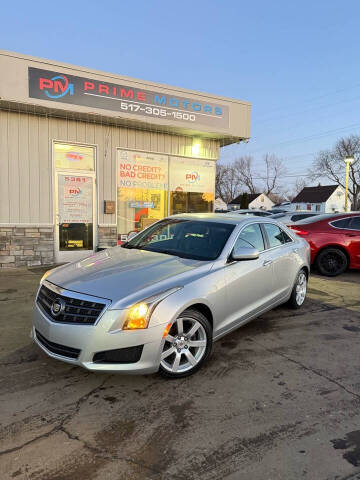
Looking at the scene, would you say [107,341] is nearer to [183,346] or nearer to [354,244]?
[183,346]

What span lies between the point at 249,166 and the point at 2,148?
80183 millimetres

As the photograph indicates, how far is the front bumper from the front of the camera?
2898mm

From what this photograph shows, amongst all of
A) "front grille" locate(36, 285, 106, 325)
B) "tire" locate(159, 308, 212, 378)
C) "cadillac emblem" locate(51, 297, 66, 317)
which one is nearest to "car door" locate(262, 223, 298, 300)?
"tire" locate(159, 308, 212, 378)

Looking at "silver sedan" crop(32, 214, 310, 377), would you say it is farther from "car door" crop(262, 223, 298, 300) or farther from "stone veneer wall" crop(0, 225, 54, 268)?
"stone veneer wall" crop(0, 225, 54, 268)

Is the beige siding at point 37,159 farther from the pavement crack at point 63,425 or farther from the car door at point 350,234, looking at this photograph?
the pavement crack at point 63,425

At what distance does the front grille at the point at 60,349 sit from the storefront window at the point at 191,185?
769 centimetres

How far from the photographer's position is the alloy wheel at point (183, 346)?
324 cm

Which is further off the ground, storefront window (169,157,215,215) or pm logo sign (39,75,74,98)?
pm logo sign (39,75,74,98)

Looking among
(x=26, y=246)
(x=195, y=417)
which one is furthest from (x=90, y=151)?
(x=195, y=417)

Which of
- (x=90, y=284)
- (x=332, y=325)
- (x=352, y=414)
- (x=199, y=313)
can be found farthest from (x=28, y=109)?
(x=352, y=414)

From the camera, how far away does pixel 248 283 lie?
13.6 feet

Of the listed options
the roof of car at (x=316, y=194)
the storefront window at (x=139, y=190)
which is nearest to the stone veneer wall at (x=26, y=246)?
the storefront window at (x=139, y=190)

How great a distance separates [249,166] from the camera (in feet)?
276

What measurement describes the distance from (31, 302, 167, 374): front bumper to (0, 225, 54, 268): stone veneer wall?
20.1 feet
